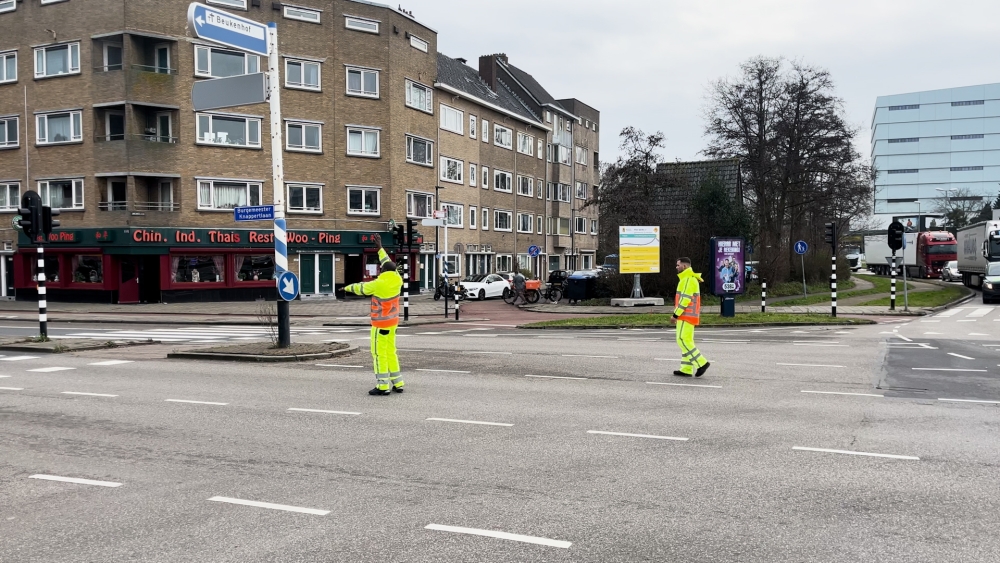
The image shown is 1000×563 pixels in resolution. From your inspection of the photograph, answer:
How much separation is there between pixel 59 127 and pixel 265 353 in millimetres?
29147

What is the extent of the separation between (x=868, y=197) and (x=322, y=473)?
142 ft

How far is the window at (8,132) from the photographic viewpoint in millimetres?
37875

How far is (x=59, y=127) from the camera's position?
36.8 m

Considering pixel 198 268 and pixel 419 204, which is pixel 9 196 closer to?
pixel 198 268

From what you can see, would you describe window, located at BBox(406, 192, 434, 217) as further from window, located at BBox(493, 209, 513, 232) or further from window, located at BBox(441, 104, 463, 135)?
window, located at BBox(493, 209, 513, 232)

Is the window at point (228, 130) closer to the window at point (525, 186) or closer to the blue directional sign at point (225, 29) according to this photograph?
the window at point (525, 186)

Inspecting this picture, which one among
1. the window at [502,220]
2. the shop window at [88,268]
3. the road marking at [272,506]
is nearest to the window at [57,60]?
the shop window at [88,268]

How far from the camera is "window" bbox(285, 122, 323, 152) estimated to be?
128ft

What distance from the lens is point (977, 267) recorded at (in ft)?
130

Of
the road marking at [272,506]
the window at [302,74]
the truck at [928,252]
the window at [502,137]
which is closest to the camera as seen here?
the road marking at [272,506]

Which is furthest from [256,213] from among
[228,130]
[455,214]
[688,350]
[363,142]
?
[455,214]

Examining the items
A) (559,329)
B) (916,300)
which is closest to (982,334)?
(559,329)

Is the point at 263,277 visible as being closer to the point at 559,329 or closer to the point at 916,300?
the point at 559,329

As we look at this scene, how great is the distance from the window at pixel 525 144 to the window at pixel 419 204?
14786 mm
